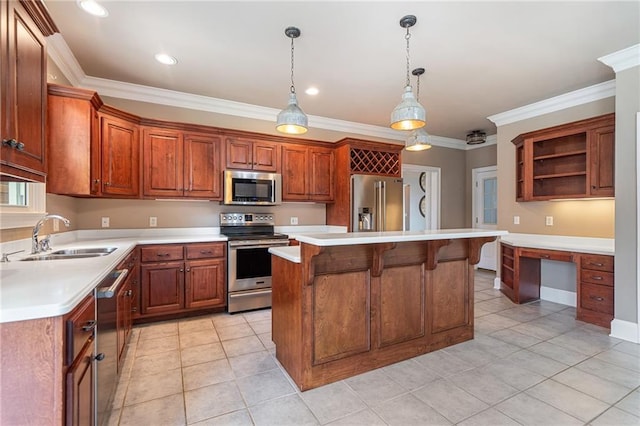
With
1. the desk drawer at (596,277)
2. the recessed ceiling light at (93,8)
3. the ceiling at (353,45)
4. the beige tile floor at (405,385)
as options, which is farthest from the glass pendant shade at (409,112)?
the desk drawer at (596,277)

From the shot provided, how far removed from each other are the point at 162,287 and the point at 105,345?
181 centimetres

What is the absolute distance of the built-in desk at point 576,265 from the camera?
3.22 meters

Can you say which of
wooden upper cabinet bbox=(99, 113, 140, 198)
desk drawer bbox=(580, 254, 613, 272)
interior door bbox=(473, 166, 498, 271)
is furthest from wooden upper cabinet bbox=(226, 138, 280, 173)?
interior door bbox=(473, 166, 498, 271)

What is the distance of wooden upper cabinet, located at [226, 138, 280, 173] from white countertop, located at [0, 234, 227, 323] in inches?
90.0

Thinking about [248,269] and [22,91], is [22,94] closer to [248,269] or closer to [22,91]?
[22,91]

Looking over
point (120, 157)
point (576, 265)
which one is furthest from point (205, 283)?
point (576, 265)

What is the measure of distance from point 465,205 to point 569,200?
8.18ft

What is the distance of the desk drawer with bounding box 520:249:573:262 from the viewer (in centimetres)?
355

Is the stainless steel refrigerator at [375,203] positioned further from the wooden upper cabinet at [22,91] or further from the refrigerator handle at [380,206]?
the wooden upper cabinet at [22,91]

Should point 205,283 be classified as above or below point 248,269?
below

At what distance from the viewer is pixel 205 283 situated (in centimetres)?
360

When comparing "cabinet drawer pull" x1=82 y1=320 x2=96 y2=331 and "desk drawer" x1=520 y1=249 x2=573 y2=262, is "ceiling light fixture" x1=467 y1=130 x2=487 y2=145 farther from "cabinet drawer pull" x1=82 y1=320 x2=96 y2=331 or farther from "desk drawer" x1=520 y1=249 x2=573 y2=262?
"cabinet drawer pull" x1=82 y1=320 x2=96 y2=331

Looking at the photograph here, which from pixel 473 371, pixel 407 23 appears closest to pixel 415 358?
pixel 473 371

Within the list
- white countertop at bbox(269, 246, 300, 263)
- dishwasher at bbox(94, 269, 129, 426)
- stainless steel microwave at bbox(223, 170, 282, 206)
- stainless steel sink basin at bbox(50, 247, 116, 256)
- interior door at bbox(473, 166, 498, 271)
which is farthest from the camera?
interior door at bbox(473, 166, 498, 271)
